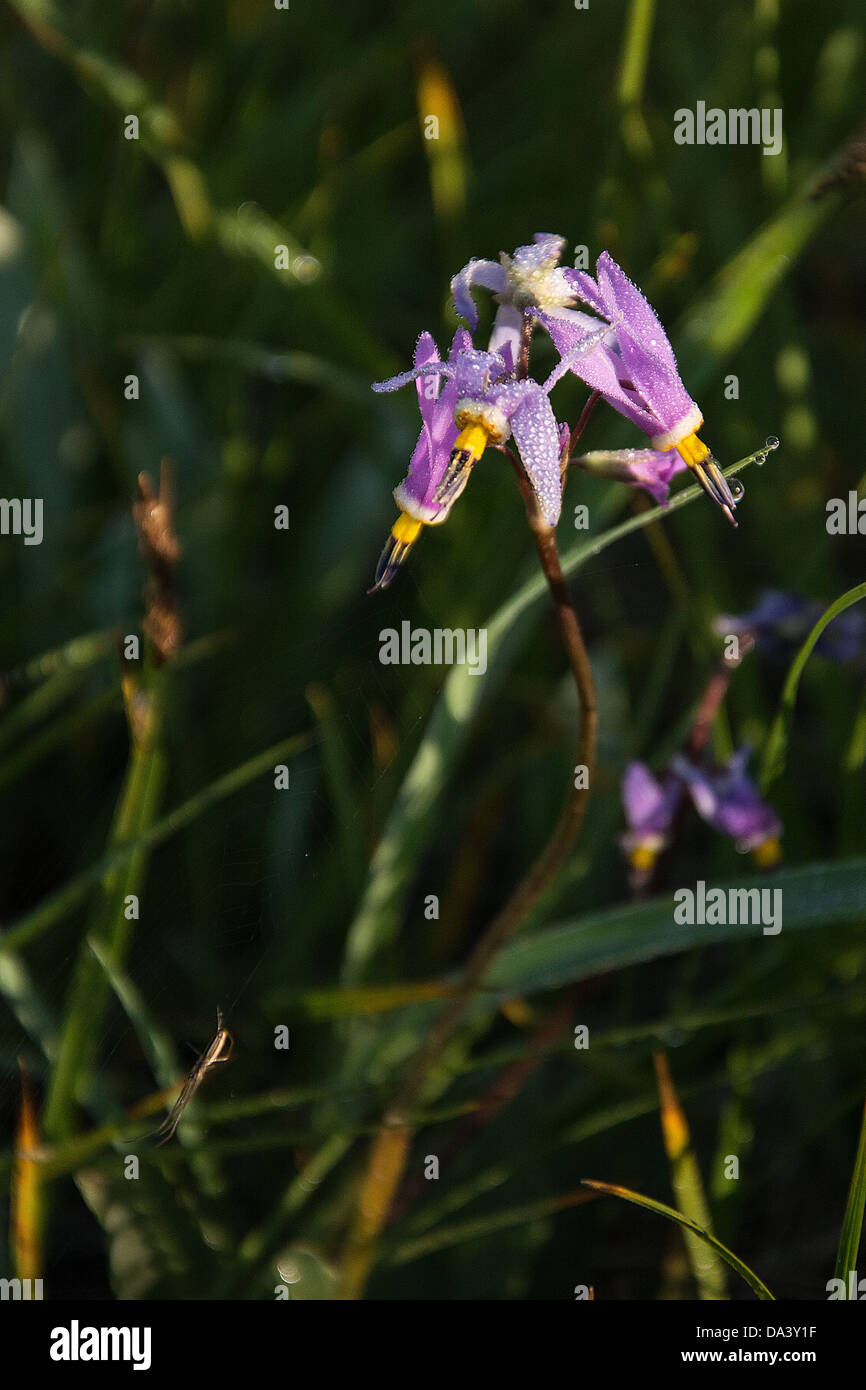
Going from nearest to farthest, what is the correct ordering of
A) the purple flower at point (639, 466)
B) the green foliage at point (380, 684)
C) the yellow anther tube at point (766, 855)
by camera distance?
the purple flower at point (639, 466) < the green foliage at point (380, 684) < the yellow anther tube at point (766, 855)

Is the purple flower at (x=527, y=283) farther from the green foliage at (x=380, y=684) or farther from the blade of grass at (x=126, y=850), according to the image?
the blade of grass at (x=126, y=850)

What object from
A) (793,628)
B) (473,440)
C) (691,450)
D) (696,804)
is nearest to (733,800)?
(696,804)

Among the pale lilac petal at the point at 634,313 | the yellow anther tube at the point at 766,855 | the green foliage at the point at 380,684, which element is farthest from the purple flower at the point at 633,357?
the yellow anther tube at the point at 766,855

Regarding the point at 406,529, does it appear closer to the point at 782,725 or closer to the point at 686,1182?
the point at 782,725

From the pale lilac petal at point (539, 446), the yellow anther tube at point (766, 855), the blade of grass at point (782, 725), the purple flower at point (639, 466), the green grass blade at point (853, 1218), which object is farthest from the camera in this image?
the yellow anther tube at point (766, 855)

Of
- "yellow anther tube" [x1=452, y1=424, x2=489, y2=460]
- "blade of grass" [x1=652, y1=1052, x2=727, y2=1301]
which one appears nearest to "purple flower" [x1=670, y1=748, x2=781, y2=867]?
"blade of grass" [x1=652, y1=1052, x2=727, y2=1301]

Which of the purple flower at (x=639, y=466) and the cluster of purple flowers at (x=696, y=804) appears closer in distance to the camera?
the purple flower at (x=639, y=466)
